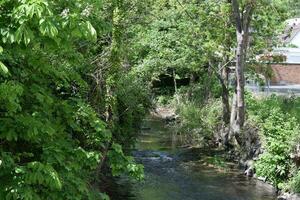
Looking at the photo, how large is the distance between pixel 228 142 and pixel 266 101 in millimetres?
2398

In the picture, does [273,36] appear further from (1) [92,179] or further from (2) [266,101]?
(1) [92,179]

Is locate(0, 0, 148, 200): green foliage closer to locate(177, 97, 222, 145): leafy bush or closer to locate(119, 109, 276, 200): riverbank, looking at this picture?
locate(119, 109, 276, 200): riverbank

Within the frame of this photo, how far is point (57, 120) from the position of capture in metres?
7.69

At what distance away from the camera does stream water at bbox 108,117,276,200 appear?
1589cm

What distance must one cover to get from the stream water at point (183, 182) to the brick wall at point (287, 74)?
27027mm

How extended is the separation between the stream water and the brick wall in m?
27.0

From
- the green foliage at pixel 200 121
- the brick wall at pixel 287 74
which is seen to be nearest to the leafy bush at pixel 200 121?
the green foliage at pixel 200 121

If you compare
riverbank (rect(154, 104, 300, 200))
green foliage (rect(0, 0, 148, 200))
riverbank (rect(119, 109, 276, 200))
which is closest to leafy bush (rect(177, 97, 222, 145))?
riverbank (rect(119, 109, 276, 200))

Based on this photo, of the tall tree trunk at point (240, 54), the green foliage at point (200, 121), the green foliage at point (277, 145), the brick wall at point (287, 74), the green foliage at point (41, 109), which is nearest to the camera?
the green foliage at point (41, 109)

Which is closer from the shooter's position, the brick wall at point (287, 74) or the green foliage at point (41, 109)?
the green foliage at point (41, 109)

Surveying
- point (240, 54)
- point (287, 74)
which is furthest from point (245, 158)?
point (287, 74)

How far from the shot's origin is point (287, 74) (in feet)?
157

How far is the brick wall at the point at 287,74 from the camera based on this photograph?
4759 centimetres

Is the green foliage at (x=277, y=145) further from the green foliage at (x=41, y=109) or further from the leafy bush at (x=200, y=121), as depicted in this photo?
the green foliage at (x=41, y=109)
